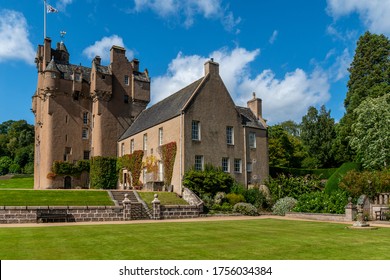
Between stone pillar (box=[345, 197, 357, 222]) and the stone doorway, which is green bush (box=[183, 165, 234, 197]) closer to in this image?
stone pillar (box=[345, 197, 357, 222])

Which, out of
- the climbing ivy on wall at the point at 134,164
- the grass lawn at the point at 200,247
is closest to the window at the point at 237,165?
the climbing ivy on wall at the point at 134,164

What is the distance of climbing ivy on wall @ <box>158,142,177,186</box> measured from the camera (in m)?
31.8

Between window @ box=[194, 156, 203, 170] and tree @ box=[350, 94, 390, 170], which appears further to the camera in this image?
tree @ box=[350, 94, 390, 170]

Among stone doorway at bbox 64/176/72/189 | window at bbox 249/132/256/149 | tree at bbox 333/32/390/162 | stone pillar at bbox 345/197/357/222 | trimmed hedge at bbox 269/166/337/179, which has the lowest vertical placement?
stone pillar at bbox 345/197/357/222

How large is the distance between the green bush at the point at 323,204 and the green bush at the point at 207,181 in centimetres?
721

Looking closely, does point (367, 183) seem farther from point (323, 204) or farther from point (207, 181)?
point (207, 181)

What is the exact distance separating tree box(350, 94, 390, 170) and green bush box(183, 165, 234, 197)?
14028mm

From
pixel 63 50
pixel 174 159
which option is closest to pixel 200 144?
pixel 174 159

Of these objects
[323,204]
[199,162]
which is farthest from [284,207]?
[199,162]

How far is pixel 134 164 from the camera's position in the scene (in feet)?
126

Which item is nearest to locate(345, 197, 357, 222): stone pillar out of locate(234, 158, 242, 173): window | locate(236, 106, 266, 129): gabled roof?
locate(234, 158, 242, 173): window

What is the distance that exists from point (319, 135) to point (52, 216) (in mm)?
43487

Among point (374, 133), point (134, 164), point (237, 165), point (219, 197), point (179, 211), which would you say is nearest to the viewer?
point (179, 211)

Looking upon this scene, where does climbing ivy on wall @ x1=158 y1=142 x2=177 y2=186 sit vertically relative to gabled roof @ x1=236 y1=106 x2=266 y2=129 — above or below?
below
